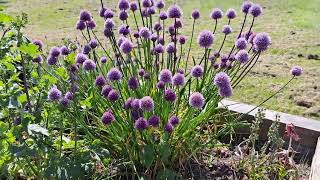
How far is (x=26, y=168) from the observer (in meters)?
2.54

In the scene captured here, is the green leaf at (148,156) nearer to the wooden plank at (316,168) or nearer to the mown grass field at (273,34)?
the wooden plank at (316,168)

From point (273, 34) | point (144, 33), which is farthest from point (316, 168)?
point (273, 34)

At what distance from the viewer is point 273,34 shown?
19.0 feet

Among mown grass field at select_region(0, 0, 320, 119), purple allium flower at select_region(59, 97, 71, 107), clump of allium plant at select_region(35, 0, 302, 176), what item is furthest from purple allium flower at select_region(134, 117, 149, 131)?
mown grass field at select_region(0, 0, 320, 119)

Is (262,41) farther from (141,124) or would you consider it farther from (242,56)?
(141,124)

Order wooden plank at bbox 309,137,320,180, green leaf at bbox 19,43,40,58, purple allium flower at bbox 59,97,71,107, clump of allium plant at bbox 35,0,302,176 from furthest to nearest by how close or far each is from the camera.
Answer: wooden plank at bbox 309,137,320,180, clump of allium plant at bbox 35,0,302,176, purple allium flower at bbox 59,97,71,107, green leaf at bbox 19,43,40,58

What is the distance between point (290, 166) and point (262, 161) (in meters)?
0.15

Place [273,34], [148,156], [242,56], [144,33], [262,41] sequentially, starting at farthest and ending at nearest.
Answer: [273,34]
[144,33]
[242,56]
[262,41]
[148,156]

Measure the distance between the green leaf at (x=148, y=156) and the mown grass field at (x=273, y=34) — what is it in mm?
1653

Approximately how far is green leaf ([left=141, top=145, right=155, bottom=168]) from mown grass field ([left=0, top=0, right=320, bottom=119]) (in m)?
1.65

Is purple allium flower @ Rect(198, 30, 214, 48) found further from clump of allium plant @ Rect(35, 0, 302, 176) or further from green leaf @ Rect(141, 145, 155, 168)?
green leaf @ Rect(141, 145, 155, 168)

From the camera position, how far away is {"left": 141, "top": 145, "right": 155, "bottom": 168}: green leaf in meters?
2.34

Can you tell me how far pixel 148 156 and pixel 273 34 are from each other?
3.84 meters

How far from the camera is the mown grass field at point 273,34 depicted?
3.99 meters
